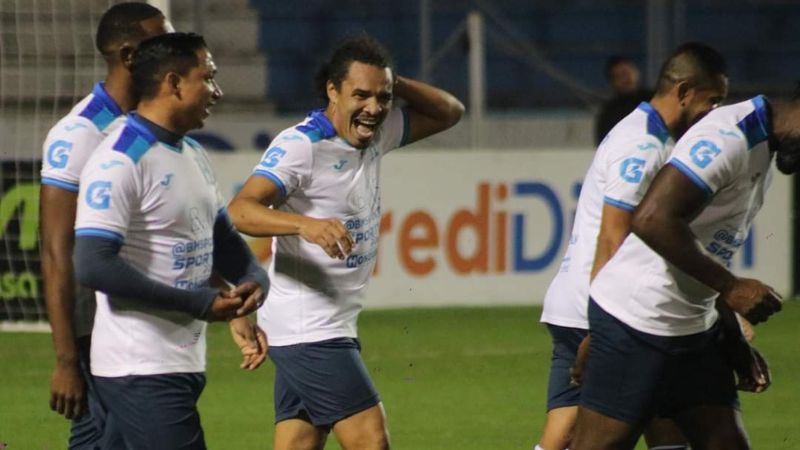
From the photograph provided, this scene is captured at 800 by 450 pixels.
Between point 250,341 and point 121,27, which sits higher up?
point 121,27

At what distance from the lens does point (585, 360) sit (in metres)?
5.19

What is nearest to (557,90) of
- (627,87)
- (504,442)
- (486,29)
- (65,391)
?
(486,29)

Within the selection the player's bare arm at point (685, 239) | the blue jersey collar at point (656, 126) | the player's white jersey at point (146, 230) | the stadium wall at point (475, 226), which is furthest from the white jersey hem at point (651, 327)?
the stadium wall at point (475, 226)

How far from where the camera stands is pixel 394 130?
6070mm

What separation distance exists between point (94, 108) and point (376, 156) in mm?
1187

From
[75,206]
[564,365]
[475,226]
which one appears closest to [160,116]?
[75,206]

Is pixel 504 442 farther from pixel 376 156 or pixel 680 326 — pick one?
pixel 680 326

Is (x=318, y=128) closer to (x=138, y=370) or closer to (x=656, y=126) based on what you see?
(x=656, y=126)

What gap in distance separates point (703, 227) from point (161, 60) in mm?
1650

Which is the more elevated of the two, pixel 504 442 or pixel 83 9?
pixel 83 9

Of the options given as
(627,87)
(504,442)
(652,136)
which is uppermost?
(652,136)

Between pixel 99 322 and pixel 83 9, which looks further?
pixel 83 9

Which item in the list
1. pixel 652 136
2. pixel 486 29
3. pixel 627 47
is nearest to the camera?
pixel 652 136

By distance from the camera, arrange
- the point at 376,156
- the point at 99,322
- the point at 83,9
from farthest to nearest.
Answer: the point at 83,9 < the point at 376,156 < the point at 99,322
